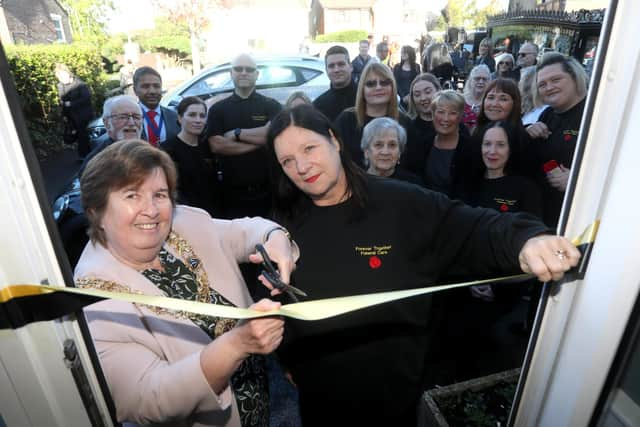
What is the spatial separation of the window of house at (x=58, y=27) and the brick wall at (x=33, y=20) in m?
0.05

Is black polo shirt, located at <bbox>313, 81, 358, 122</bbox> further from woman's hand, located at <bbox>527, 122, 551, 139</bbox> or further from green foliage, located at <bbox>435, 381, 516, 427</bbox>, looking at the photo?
green foliage, located at <bbox>435, 381, 516, 427</bbox>

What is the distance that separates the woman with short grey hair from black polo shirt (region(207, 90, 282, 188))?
1.26 metres

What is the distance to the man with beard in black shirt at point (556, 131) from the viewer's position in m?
2.91

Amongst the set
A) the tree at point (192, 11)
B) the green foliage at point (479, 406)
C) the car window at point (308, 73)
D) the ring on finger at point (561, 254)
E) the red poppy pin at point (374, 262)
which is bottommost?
the green foliage at point (479, 406)

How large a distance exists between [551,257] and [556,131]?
250 cm

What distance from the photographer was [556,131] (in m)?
3.06

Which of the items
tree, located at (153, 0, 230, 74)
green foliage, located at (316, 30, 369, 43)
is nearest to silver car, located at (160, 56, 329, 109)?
tree, located at (153, 0, 230, 74)

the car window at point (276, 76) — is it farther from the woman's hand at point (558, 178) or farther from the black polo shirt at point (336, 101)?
the woman's hand at point (558, 178)

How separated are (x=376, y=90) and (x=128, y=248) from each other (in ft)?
9.13

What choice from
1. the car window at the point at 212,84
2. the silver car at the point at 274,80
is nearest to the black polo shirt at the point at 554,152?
the silver car at the point at 274,80

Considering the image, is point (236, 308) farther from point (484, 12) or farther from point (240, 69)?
point (484, 12)

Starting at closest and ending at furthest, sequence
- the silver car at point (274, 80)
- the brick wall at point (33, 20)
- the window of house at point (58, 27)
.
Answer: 1. the silver car at point (274, 80)
2. the brick wall at point (33, 20)
3. the window of house at point (58, 27)

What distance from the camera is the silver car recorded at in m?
7.00

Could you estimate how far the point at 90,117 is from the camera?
8.39 meters
